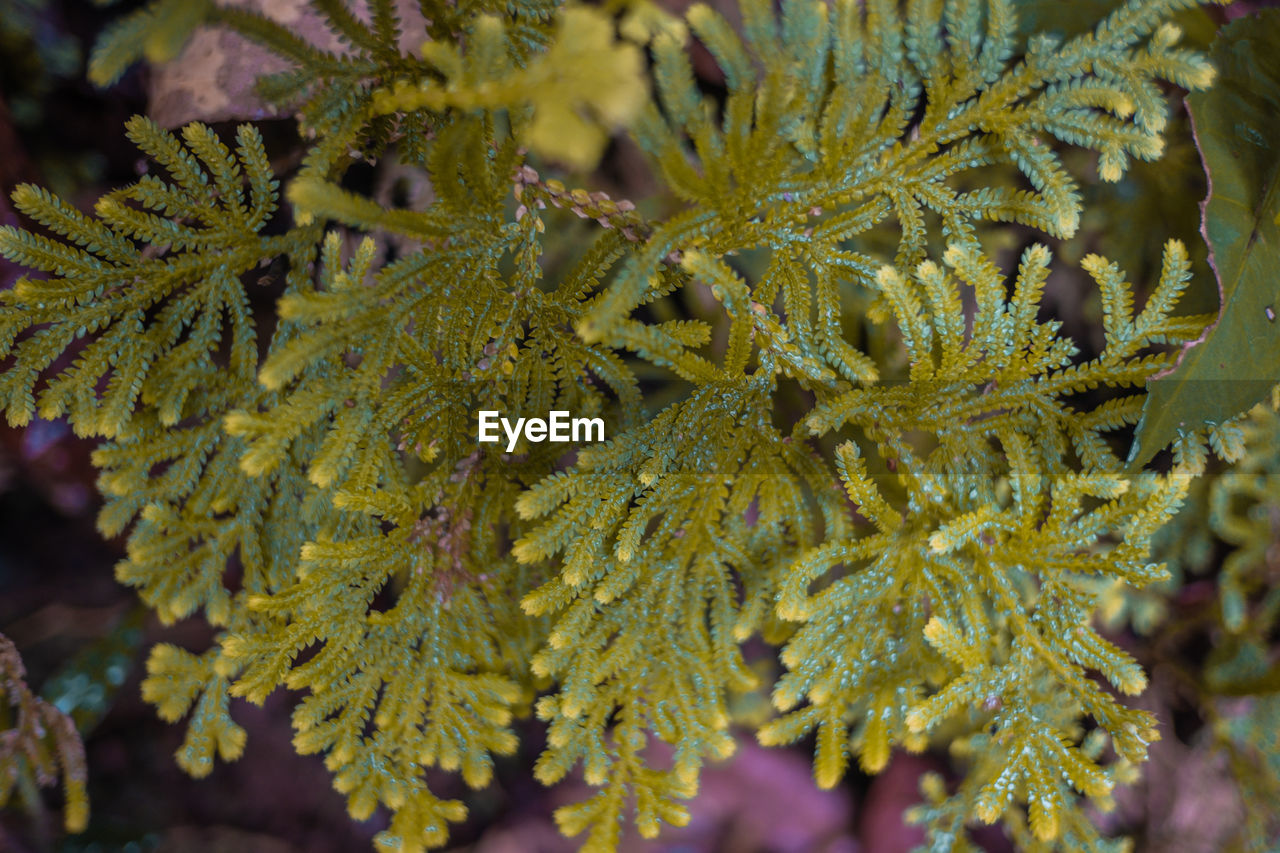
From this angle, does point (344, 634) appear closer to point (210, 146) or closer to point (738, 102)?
point (210, 146)

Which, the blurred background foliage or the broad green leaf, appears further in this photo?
the blurred background foliage

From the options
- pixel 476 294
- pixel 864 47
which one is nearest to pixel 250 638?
pixel 476 294

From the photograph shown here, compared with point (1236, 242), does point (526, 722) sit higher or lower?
lower

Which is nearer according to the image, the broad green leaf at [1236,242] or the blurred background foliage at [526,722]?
the broad green leaf at [1236,242]
